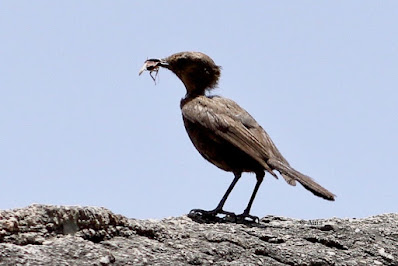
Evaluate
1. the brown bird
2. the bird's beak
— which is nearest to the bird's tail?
the brown bird

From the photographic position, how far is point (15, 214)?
4.86 metres

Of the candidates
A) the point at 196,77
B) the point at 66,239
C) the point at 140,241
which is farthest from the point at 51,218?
the point at 196,77

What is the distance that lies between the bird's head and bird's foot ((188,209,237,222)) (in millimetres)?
1749

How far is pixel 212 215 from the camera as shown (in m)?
7.11

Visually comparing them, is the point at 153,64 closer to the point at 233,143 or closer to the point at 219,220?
the point at 233,143

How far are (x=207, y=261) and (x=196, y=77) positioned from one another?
385 cm

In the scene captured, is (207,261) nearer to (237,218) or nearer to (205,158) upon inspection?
(237,218)

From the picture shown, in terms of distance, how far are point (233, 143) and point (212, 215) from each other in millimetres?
805

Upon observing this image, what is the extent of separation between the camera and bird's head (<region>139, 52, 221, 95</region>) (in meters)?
8.84

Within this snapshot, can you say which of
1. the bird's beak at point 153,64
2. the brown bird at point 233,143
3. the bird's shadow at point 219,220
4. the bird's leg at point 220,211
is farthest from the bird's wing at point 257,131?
the bird's beak at point 153,64

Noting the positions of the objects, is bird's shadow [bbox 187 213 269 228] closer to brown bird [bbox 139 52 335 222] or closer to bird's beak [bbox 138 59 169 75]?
brown bird [bbox 139 52 335 222]

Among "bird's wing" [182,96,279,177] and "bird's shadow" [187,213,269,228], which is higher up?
"bird's wing" [182,96,279,177]

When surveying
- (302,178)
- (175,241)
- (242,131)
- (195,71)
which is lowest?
(175,241)

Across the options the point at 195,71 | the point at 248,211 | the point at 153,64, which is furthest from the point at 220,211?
the point at 153,64
